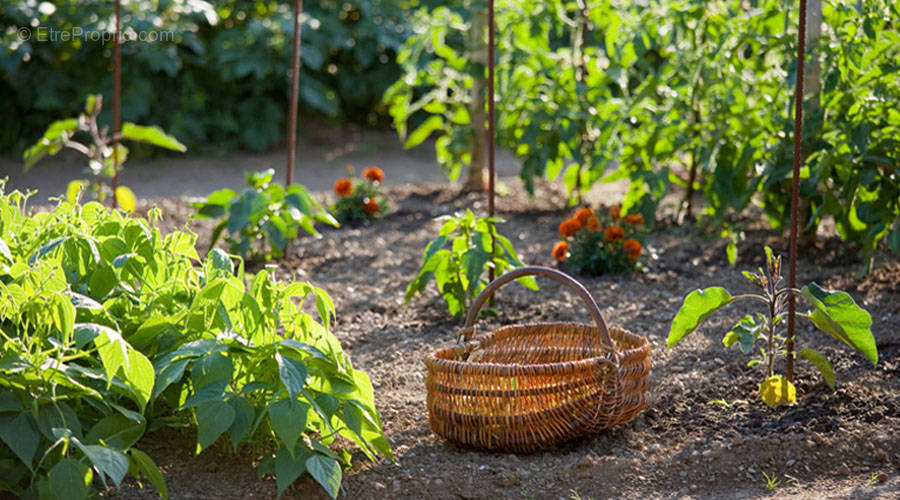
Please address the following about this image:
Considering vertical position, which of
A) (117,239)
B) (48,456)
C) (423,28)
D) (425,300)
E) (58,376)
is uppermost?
(423,28)

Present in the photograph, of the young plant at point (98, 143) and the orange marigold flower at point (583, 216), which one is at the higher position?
the young plant at point (98, 143)

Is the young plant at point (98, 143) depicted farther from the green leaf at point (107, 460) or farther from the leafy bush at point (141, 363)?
the green leaf at point (107, 460)

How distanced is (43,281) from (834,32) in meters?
2.87

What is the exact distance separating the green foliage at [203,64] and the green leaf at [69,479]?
550 cm

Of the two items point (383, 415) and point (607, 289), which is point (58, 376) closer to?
point (383, 415)

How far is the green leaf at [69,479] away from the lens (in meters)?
1.80

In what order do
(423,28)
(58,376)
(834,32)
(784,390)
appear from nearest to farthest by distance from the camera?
(58,376) → (784,390) → (834,32) → (423,28)

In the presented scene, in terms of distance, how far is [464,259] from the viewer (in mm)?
3254

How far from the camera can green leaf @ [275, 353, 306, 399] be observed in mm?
1979

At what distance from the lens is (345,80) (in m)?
8.03

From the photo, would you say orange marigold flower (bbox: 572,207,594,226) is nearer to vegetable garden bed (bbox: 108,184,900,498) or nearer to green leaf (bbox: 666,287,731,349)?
vegetable garden bed (bbox: 108,184,900,498)

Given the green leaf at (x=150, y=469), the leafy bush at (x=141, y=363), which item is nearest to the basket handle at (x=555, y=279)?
the leafy bush at (x=141, y=363)

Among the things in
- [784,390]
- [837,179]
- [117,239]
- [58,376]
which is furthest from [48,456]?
[837,179]

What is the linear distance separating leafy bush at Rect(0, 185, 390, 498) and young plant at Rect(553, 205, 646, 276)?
181 centimetres
